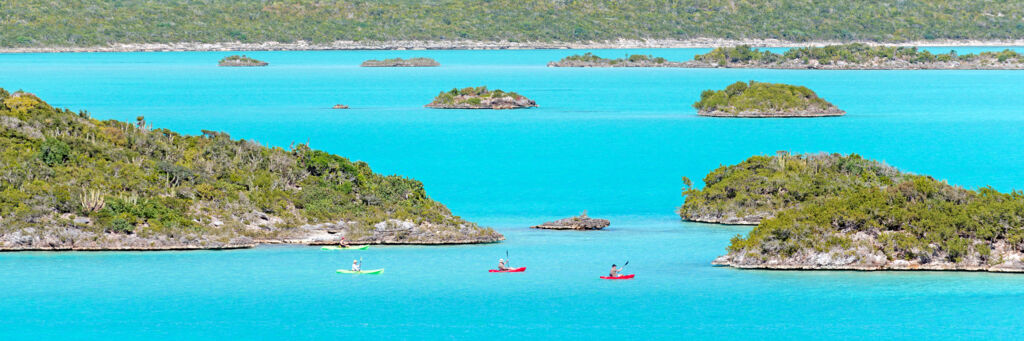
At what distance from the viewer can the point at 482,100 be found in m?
163

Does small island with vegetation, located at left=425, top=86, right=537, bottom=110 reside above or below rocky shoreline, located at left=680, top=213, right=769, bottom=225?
below

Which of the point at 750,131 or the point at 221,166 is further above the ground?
the point at 221,166

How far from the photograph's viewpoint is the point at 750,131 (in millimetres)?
132250

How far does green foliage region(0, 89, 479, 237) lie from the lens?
57.6 m

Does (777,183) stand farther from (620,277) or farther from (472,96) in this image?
(472,96)

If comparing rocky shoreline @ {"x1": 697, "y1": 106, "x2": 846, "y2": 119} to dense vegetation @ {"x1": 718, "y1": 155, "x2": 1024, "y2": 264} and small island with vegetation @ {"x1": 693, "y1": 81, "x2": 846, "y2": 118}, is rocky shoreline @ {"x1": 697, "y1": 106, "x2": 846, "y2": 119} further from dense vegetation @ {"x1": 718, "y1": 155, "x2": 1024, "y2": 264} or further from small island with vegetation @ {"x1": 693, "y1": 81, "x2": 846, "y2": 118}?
dense vegetation @ {"x1": 718, "y1": 155, "x2": 1024, "y2": 264}

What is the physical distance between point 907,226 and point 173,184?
27524mm

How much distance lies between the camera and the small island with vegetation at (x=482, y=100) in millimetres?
162625

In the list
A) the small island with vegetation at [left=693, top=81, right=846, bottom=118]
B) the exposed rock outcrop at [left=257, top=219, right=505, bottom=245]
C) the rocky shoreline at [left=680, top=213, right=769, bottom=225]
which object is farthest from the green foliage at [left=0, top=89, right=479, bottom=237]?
the small island with vegetation at [left=693, top=81, right=846, bottom=118]

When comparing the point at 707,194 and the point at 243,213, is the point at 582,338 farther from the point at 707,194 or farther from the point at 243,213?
the point at 707,194

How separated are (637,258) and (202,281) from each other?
15.3m

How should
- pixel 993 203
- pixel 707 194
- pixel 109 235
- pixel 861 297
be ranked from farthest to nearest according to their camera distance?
pixel 707 194
pixel 109 235
pixel 993 203
pixel 861 297

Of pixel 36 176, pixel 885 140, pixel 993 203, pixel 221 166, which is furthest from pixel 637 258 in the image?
pixel 885 140

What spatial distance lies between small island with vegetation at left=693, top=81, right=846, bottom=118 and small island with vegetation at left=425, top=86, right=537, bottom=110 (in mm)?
20964
